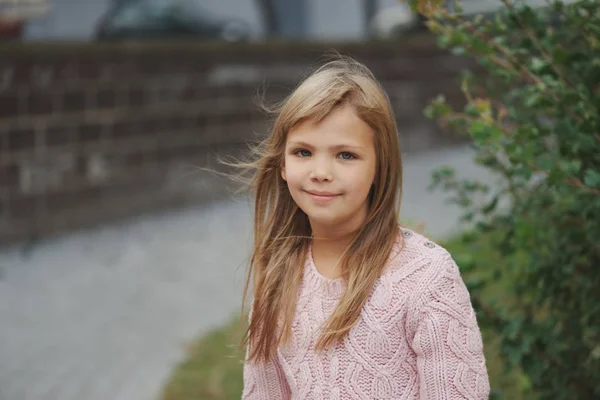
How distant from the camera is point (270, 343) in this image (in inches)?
71.9

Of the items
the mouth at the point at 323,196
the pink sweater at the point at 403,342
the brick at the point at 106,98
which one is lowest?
the brick at the point at 106,98

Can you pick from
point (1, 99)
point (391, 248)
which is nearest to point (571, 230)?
point (391, 248)

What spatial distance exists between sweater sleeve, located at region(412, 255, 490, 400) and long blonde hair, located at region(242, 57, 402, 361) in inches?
5.2

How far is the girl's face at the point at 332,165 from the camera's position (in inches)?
68.2

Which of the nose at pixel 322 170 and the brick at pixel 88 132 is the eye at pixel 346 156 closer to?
the nose at pixel 322 170

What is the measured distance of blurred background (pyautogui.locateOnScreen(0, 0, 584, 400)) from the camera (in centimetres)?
470

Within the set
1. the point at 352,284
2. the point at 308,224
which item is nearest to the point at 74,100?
the point at 308,224

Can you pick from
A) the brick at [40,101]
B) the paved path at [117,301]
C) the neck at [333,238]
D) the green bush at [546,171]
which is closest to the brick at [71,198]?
the paved path at [117,301]

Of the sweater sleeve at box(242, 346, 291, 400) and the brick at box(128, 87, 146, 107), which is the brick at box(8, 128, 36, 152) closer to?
the brick at box(128, 87, 146, 107)

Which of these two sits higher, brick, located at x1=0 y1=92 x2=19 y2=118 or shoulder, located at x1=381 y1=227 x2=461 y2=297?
shoulder, located at x1=381 y1=227 x2=461 y2=297

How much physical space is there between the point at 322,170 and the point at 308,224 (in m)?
0.27

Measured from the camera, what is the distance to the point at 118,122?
7.29 metres

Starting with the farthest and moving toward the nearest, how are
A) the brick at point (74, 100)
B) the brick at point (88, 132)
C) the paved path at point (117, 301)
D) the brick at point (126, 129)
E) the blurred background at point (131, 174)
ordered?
the brick at point (126, 129) → the brick at point (88, 132) → the brick at point (74, 100) → the blurred background at point (131, 174) → the paved path at point (117, 301)

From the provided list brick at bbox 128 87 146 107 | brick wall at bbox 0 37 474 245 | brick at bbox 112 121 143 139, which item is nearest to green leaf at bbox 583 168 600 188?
brick wall at bbox 0 37 474 245
